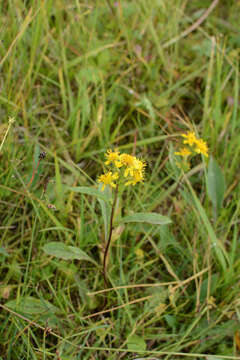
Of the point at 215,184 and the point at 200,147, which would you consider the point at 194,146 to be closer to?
the point at 200,147

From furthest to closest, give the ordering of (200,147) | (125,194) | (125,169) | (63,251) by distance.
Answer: (125,194) → (200,147) → (63,251) → (125,169)

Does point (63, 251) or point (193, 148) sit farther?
point (193, 148)

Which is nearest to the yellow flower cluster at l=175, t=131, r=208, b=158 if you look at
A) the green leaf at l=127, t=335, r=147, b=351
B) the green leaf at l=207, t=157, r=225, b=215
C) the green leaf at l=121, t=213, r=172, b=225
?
the green leaf at l=207, t=157, r=225, b=215

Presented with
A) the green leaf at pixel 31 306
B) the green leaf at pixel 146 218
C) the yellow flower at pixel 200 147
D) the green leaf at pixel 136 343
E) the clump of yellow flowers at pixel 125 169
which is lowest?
the green leaf at pixel 136 343

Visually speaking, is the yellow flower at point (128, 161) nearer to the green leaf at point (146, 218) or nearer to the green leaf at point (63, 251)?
the green leaf at point (146, 218)

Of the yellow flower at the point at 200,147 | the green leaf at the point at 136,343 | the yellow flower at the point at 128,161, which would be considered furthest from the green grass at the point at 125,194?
the yellow flower at the point at 128,161

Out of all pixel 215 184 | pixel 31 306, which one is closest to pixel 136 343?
pixel 31 306
